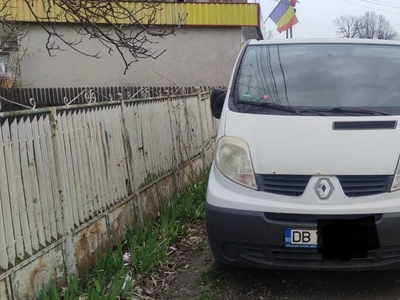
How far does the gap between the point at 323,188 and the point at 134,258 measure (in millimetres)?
1760

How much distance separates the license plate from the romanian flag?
22.4m

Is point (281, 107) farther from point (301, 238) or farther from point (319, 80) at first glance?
point (301, 238)

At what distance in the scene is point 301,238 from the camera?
3.14 metres

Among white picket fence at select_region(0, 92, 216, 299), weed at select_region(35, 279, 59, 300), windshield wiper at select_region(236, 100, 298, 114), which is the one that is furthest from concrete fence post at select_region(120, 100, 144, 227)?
weed at select_region(35, 279, 59, 300)

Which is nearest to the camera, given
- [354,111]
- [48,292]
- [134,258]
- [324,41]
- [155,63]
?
[48,292]

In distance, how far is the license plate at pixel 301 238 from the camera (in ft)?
10.2

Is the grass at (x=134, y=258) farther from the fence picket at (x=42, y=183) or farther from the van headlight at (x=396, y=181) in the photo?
the van headlight at (x=396, y=181)

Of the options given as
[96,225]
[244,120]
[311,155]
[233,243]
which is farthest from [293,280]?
[96,225]

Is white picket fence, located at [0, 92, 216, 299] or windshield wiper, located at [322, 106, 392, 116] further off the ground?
windshield wiper, located at [322, 106, 392, 116]

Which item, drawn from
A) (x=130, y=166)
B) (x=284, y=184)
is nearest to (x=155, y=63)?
(x=130, y=166)

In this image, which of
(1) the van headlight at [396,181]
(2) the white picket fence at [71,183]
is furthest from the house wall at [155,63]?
(1) the van headlight at [396,181]

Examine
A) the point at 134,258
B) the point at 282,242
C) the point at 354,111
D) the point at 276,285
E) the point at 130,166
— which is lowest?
the point at 276,285

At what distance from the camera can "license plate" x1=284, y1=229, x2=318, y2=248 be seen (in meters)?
3.12

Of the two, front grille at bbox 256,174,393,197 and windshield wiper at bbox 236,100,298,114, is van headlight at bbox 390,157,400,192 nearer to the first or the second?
front grille at bbox 256,174,393,197
